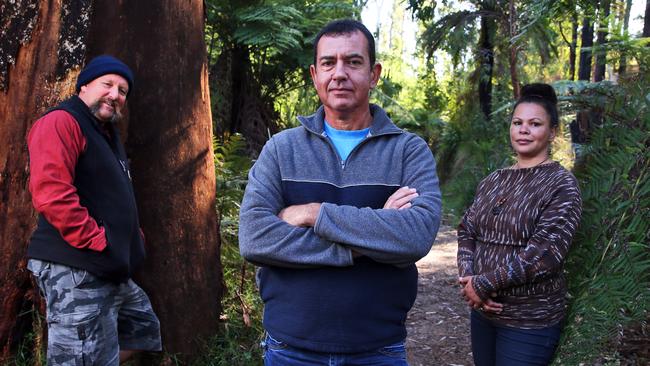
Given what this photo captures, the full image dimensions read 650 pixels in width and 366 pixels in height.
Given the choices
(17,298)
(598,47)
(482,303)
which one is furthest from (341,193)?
(598,47)

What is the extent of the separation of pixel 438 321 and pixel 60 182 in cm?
451

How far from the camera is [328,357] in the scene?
7.49ft

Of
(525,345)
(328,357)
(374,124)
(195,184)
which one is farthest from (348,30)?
(195,184)

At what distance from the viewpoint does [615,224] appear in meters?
3.22

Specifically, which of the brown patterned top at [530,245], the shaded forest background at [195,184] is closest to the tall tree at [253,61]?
the shaded forest background at [195,184]

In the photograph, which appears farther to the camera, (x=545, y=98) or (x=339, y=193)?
(x=545, y=98)

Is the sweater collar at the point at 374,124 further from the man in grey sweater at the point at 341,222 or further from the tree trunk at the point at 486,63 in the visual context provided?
the tree trunk at the point at 486,63

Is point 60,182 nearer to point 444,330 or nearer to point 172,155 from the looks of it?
point 172,155

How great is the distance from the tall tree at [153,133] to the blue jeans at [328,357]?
6.76 feet

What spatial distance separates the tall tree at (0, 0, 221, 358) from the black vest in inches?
25.5

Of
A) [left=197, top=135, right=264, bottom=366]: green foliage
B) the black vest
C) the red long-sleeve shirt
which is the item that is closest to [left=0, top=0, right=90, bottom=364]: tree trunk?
the black vest

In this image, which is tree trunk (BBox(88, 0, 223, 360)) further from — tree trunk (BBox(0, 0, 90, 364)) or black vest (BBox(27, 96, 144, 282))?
black vest (BBox(27, 96, 144, 282))

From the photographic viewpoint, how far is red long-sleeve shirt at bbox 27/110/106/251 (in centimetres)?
299

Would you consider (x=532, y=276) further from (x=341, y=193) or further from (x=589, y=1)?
(x=589, y=1)
